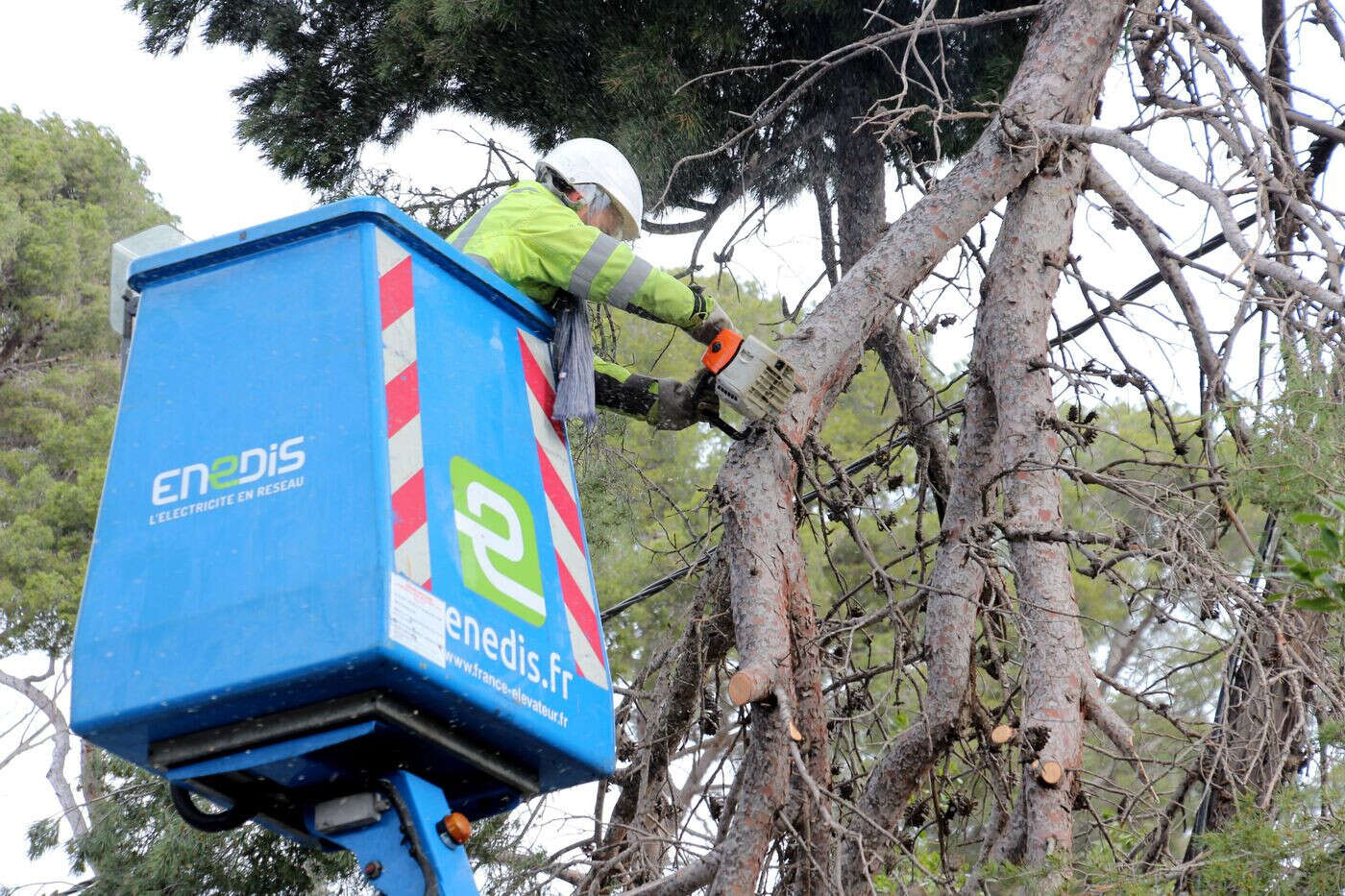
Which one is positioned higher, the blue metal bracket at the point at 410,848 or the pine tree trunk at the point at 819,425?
the pine tree trunk at the point at 819,425

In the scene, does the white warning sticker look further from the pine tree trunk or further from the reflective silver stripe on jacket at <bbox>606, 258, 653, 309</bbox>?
the reflective silver stripe on jacket at <bbox>606, 258, 653, 309</bbox>

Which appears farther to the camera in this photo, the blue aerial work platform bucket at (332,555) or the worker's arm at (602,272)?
the worker's arm at (602,272)

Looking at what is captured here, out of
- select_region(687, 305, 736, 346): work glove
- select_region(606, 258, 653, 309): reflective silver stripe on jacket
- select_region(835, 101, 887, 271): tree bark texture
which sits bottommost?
select_region(687, 305, 736, 346): work glove

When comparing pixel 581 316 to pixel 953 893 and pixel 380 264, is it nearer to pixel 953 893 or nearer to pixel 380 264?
pixel 380 264

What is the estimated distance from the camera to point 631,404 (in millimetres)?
3971

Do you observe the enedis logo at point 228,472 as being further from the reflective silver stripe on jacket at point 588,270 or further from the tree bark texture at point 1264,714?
the tree bark texture at point 1264,714

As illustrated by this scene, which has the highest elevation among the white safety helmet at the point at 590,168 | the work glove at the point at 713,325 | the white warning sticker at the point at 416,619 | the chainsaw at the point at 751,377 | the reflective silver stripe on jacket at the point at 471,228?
the white safety helmet at the point at 590,168

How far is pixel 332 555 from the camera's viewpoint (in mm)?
2613

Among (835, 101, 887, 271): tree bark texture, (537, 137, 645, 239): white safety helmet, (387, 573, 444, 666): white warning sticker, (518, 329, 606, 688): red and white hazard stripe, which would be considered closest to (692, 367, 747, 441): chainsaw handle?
(518, 329, 606, 688): red and white hazard stripe

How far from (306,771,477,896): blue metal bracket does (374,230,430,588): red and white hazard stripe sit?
1.51 ft

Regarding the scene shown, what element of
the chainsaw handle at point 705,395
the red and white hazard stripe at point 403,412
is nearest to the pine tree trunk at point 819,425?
the chainsaw handle at point 705,395

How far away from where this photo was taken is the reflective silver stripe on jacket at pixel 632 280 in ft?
11.9

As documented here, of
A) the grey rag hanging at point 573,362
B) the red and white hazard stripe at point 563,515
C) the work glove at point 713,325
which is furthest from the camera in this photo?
the work glove at point 713,325

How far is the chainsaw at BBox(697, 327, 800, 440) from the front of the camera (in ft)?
11.8
